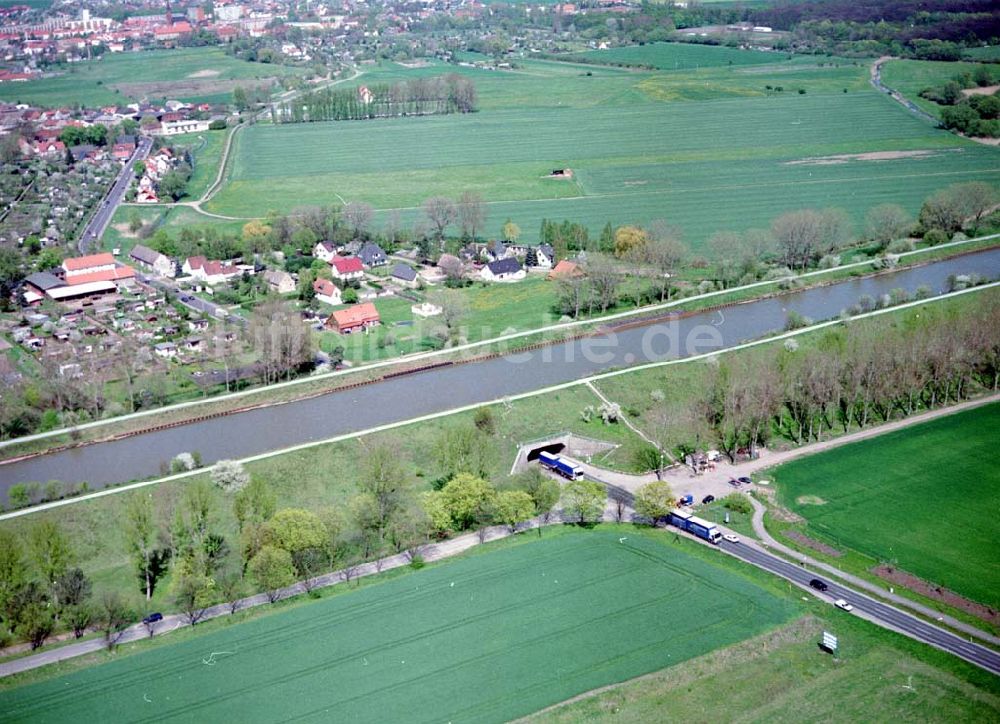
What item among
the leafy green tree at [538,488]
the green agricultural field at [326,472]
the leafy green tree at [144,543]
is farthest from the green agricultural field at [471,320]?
the leafy green tree at [144,543]

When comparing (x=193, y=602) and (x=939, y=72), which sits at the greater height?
(x=939, y=72)

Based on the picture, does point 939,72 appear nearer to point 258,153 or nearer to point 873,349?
point 258,153

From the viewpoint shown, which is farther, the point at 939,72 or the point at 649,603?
the point at 939,72

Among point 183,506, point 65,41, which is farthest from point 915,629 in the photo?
point 65,41

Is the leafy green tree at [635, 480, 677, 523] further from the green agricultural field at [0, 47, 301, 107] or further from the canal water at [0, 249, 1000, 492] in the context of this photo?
the green agricultural field at [0, 47, 301, 107]

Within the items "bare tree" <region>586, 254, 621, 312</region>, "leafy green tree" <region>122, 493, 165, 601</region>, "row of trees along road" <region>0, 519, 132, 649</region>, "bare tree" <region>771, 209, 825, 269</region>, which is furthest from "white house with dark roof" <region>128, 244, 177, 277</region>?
"bare tree" <region>771, 209, 825, 269</region>

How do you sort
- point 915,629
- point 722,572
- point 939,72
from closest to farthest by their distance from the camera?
point 915,629
point 722,572
point 939,72

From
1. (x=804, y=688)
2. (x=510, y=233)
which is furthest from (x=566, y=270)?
(x=804, y=688)
